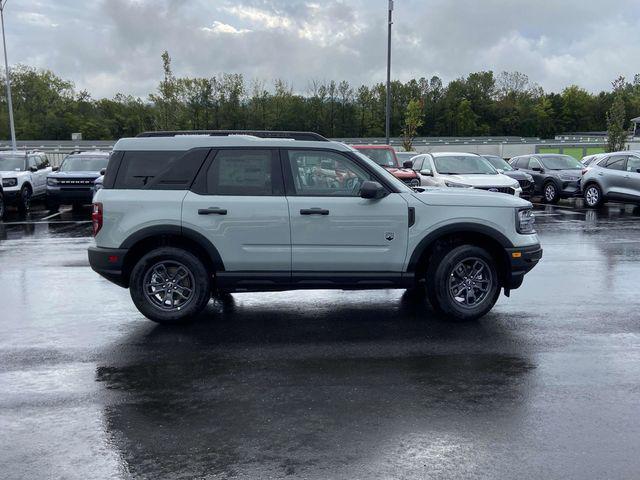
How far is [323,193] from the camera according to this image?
721 centimetres

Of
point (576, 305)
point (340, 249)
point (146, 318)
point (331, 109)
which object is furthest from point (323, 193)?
point (331, 109)

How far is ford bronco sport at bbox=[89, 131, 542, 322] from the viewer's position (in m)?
7.13

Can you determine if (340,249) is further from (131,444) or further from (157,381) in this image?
(131,444)

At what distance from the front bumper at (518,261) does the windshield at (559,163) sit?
1664 cm

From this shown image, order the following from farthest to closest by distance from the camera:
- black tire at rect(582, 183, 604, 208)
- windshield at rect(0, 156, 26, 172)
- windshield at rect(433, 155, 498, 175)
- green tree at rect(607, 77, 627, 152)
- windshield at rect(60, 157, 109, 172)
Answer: green tree at rect(607, 77, 627, 152), windshield at rect(60, 157, 109, 172), windshield at rect(0, 156, 26, 172), black tire at rect(582, 183, 604, 208), windshield at rect(433, 155, 498, 175)

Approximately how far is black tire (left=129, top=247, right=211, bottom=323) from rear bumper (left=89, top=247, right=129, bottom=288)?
0.56ft

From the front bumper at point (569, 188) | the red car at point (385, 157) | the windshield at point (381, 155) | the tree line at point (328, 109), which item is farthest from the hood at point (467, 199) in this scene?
the tree line at point (328, 109)

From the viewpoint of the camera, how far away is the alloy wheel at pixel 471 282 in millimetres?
7379

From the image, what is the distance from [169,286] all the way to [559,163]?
19.1m

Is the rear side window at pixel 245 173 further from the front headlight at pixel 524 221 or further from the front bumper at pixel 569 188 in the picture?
the front bumper at pixel 569 188

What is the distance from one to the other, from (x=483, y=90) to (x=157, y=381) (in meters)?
108

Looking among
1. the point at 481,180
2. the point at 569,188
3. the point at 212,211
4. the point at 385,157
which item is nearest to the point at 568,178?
the point at 569,188

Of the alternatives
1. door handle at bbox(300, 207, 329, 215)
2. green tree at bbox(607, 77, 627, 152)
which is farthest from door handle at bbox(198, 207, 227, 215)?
green tree at bbox(607, 77, 627, 152)

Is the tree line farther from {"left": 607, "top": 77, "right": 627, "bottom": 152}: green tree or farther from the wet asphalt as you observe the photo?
the wet asphalt
